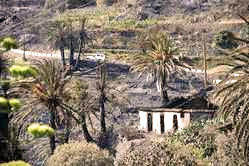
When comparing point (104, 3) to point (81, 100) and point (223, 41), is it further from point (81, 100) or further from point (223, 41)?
point (81, 100)

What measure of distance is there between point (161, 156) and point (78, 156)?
518cm

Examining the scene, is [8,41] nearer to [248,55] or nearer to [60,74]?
[248,55]

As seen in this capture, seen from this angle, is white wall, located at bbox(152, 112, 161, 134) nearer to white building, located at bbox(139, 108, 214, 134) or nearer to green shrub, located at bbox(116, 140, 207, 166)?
white building, located at bbox(139, 108, 214, 134)

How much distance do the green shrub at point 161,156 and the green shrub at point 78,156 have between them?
2520 mm

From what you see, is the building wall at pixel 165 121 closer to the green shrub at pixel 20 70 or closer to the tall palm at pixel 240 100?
the tall palm at pixel 240 100

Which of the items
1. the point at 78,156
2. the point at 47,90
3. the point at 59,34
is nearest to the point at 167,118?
the point at 47,90

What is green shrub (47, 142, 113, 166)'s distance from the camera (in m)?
34.3

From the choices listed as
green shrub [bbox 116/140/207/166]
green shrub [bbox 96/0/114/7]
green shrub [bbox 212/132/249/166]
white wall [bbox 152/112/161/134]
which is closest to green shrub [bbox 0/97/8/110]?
green shrub [bbox 116/140/207/166]

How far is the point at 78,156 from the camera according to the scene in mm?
34375

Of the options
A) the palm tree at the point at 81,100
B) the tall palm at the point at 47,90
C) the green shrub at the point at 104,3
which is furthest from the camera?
the green shrub at the point at 104,3

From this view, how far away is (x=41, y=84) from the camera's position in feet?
125

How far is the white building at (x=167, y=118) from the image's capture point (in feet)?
163

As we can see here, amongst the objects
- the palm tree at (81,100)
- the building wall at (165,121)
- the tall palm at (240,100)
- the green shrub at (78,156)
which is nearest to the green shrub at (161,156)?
the green shrub at (78,156)

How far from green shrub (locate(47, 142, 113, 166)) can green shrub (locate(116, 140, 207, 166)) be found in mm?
2520
